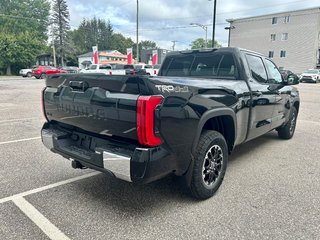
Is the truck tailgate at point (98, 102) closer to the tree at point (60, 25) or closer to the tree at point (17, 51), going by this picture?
the tree at point (17, 51)

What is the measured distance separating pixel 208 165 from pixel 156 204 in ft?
2.48

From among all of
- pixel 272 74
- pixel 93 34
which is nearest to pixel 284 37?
pixel 272 74

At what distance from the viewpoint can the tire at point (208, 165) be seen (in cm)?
288

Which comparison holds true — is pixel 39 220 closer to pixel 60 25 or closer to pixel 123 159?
pixel 123 159

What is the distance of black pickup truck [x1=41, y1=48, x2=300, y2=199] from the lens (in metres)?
2.35

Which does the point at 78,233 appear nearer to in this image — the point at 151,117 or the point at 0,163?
the point at 151,117

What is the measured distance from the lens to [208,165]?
3.11 metres

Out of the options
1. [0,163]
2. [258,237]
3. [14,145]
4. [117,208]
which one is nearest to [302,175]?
[258,237]

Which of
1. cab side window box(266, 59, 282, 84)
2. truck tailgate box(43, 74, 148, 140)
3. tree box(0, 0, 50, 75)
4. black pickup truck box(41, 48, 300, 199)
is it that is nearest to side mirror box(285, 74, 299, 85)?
cab side window box(266, 59, 282, 84)

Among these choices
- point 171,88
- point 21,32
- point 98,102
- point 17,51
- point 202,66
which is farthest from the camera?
point 21,32

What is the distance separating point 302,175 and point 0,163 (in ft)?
15.3

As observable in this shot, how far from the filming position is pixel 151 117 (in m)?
2.29

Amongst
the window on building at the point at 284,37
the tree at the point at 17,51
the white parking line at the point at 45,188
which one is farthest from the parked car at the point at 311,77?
the tree at the point at 17,51

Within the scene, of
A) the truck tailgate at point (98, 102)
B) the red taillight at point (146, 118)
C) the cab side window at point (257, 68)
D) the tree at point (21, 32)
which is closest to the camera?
the red taillight at point (146, 118)
